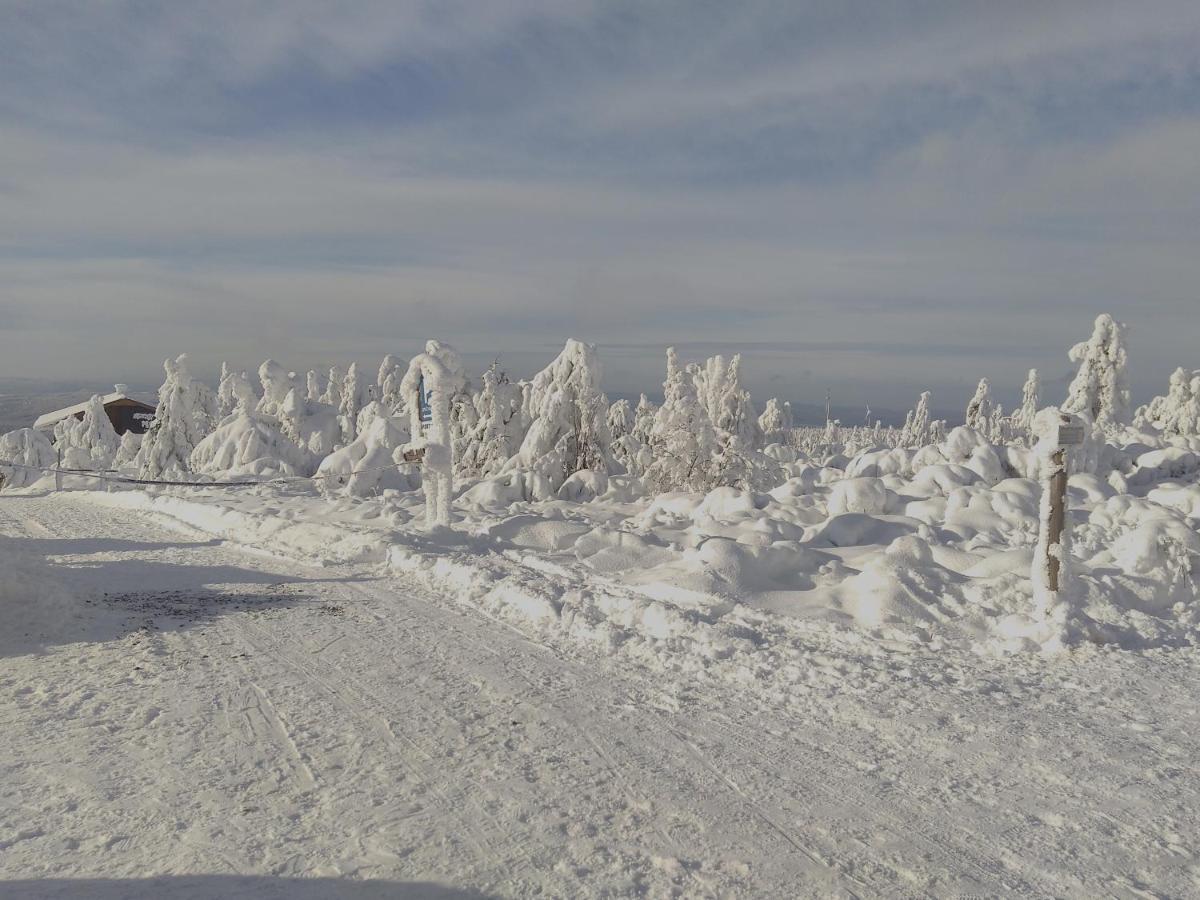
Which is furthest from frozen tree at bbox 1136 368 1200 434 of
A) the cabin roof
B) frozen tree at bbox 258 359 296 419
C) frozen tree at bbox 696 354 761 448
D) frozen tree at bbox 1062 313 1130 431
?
the cabin roof

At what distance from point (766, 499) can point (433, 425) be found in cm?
640

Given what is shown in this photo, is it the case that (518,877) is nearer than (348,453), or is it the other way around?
(518,877)

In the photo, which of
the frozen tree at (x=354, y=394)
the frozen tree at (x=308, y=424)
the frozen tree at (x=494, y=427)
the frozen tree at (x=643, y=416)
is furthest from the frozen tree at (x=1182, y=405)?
the frozen tree at (x=354, y=394)

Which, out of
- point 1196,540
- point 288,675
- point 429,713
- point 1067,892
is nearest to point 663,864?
point 1067,892

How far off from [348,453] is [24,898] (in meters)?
Answer: 22.6

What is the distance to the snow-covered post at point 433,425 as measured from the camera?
13.5m

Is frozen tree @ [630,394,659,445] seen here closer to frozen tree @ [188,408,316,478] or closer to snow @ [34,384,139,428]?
frozen tree @ [188,408,316,478]

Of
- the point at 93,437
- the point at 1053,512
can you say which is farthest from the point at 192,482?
the point at 93,437

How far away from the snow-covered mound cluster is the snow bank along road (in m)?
1.12

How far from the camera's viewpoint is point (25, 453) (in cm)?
3819

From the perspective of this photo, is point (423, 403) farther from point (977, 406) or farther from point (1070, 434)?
point (977, 406)

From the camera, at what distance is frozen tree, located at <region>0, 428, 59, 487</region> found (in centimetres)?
3591

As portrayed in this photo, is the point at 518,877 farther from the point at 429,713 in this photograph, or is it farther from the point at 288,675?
the point at 288,675

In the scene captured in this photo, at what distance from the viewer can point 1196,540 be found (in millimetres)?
8695
